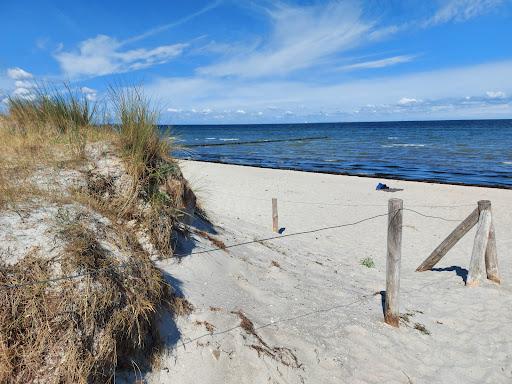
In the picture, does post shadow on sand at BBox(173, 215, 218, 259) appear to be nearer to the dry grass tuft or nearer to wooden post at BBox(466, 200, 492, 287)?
the dry grass tuft

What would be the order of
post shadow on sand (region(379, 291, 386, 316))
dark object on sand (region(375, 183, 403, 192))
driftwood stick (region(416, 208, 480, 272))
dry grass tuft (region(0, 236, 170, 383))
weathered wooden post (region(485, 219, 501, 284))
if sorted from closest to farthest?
dry grass tuft (region(0, 236, 170, 383))
post shadow on sand (region(379, 291, 386, 316))
driftwood stick (region(416, 208, 480, 272))
weathered wooden post (region(485, 219, 501, 284))
dark object on sand (region(375, 183, 403, 192))

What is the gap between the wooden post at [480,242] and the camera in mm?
6512

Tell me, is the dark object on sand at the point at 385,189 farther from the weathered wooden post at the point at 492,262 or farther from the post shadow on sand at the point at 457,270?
the weathered wooden post at the point at 492,262

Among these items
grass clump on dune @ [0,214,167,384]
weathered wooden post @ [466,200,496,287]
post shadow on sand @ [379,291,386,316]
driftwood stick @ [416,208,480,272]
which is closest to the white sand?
post shadow on sand @ [379,291,386,316]

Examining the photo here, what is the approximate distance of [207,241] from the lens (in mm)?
6180

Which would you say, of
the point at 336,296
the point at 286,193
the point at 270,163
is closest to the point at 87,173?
the point at 336,296

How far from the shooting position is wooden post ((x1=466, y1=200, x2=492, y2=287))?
21.4ft

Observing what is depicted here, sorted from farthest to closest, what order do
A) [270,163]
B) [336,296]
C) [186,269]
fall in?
[270,163], [336,296], [186,269]

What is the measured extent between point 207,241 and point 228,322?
2011mm

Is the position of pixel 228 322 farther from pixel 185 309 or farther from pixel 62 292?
pixel 62 292

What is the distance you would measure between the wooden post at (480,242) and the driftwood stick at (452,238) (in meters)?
0.11

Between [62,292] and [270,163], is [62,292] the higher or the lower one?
the higher one

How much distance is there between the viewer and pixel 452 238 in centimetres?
698

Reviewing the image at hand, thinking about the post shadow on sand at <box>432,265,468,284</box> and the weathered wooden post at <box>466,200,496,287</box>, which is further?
the post shadow on sand at <box>432,265,468,284</box>
